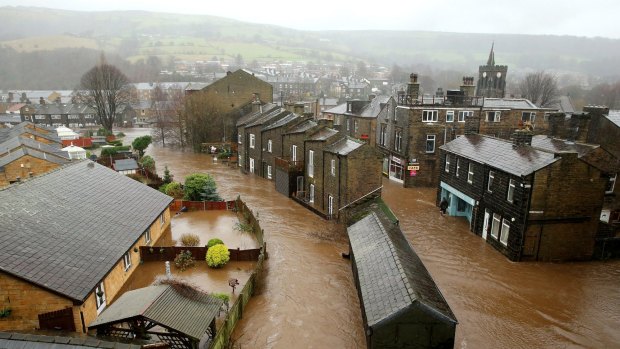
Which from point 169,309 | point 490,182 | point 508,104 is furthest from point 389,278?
point 508,104

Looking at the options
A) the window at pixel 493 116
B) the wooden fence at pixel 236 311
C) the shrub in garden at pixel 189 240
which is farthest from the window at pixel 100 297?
the window at pixel 493 116

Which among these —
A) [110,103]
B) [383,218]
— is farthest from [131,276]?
[110,103]

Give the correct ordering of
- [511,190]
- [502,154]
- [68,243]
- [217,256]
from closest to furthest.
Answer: [68,243] < [217,256] < [511,190] < [502,154]

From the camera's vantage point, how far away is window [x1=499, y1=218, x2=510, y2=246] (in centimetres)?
2212

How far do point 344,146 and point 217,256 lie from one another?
11790 millimetres

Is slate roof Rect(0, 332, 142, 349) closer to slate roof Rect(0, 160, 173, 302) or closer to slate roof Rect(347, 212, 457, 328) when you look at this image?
slate roof Rect(0, 160, 173, 302)

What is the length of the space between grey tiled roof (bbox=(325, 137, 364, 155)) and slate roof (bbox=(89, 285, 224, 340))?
1467 cm

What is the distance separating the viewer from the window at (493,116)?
121 ft

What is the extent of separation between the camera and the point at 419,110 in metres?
35.6

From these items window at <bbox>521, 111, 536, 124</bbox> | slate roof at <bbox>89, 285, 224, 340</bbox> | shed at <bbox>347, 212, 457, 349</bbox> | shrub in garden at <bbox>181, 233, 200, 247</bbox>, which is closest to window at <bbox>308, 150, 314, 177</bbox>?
shrub in garden at <bbox>181, 233, 200, 247</bbox>

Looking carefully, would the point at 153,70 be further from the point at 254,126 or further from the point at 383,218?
the point at 383,218

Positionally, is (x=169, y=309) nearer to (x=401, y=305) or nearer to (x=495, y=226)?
(x=401, y=305)

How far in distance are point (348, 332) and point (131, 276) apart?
1073cm

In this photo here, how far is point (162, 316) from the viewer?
11.6 meters
